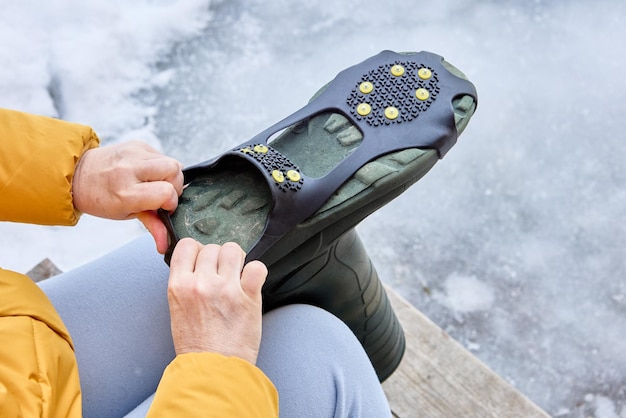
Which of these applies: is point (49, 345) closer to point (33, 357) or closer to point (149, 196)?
point (33, 357)

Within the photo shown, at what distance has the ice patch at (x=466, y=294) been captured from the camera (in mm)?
1122

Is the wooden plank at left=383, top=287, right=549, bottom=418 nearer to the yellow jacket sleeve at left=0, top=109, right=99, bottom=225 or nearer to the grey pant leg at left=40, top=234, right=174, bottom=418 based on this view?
the grey pant leg at left=40, top=234, right=174, bottom=418

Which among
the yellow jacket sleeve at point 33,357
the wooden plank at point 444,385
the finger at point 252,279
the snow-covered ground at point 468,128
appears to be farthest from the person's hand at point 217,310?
the snow-covered ground at point 468,128

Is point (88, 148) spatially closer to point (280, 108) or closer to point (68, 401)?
point (68, 401)

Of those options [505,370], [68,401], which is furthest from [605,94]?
[68,401]

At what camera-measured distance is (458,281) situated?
1.15m

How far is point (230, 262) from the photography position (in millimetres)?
547

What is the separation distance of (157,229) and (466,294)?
0.67m

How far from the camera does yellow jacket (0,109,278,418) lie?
19.3 inches

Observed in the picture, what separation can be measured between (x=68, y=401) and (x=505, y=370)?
2.43 feet

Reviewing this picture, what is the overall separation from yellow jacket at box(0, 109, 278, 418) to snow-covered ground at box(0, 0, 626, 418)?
610 mm

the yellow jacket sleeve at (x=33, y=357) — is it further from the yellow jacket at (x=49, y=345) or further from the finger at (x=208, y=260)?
the finger at (x=208, y=260)

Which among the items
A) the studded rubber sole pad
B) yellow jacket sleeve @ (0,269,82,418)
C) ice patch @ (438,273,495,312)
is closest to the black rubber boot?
the studded rubber sole pad

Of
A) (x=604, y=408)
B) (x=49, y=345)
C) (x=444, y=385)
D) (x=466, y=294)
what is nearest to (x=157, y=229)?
(x=49, y=345)
